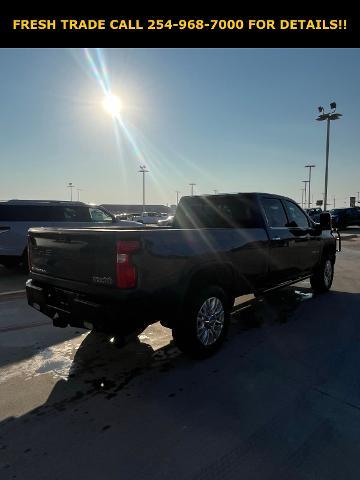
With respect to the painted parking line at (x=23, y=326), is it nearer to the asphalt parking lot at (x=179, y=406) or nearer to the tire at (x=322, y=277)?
the asphalt parking lot at (x=179, y=406)

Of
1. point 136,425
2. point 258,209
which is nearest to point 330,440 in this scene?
point 136,425

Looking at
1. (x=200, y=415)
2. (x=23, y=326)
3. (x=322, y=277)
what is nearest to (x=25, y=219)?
(x=23, y=326)

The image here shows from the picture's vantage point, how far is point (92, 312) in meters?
3.13

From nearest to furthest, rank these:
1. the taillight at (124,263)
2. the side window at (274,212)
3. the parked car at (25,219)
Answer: the taillight at (124,263), the side window at (274,212), the parked car at (25,219)

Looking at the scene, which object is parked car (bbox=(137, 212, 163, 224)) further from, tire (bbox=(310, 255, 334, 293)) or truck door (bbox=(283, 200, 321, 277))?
truck door (bbox=(283, 200, 321, 277))

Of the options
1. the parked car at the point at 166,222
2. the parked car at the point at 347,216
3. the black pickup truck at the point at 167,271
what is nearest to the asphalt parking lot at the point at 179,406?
the black pickup truck at the point at 167,271

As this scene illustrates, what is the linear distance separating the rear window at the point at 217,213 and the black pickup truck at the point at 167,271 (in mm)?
15

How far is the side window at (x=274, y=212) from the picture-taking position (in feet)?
16.9

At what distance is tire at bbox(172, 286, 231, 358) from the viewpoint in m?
3.64

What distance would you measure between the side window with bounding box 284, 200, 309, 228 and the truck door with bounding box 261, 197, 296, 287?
0.19m

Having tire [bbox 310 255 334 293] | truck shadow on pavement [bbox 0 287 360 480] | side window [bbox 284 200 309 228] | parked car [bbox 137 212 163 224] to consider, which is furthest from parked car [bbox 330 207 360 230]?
truck shadow on pavement [bbox 0 287 360 480]

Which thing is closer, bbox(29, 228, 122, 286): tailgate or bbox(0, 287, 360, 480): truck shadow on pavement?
bbox(0, 287, 360, 480): truck shadow on pavement
